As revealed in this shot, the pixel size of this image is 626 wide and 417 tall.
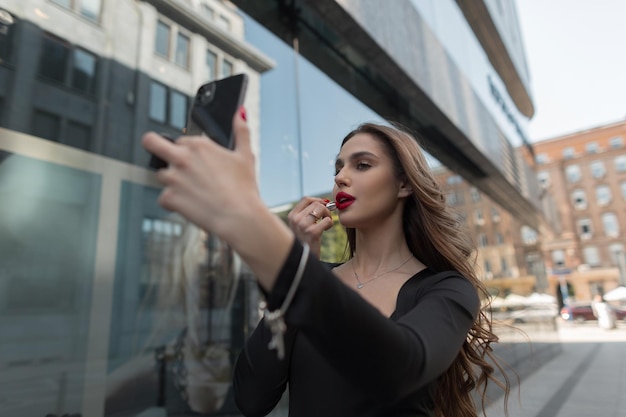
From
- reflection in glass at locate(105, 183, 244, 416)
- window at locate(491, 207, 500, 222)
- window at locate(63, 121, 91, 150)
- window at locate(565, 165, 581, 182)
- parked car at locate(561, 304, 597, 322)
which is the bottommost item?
parked car at locate(561, 304, 597, 322)

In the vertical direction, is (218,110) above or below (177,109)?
below

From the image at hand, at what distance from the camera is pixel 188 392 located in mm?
3777

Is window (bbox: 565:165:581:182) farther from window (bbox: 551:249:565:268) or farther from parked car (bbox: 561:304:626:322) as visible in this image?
parked car (bbox: 561:304:626:322)

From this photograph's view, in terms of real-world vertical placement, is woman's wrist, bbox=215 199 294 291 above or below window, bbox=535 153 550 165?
below

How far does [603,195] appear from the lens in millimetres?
42531

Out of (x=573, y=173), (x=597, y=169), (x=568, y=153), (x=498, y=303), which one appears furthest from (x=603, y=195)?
(x=498, y=303)

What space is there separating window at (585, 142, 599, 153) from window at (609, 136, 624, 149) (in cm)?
136

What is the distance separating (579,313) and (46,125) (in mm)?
27772

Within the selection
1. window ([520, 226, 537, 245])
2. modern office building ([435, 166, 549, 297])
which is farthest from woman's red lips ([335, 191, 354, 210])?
window ([520, 226, 537, 245])

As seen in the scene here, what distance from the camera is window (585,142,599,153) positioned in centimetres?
4338

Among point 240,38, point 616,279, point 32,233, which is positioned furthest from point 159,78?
point 616,279

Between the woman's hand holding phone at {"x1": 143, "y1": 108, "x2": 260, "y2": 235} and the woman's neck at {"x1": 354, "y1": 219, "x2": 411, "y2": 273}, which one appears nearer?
the woman's hand holding phone at {"x1": 143, "y1": 108, "x2": 260, "y2": 235}

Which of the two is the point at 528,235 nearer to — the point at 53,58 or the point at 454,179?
the point at 454,179

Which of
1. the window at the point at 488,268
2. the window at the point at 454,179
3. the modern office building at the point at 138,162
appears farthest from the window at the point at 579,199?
the modern office building at the point at 138,162
